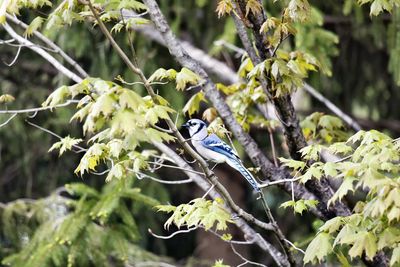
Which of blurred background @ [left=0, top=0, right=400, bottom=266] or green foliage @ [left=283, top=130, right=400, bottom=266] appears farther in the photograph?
blurred background @ [left=0, top=0, right=400, bottom=266]

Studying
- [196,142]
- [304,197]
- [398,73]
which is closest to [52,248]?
[196,142]

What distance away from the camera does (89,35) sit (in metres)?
6.57

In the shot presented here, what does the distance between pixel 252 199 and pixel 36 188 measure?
2608mm

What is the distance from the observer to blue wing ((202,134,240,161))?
400 centimetres

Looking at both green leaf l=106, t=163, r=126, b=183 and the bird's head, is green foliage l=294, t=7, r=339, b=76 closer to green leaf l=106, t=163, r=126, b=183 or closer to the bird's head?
the bird's head

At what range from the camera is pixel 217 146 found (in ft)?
13.4

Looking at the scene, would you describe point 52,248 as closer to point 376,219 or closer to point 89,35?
point 89,35

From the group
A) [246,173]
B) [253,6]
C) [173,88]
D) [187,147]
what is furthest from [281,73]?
[173,88]

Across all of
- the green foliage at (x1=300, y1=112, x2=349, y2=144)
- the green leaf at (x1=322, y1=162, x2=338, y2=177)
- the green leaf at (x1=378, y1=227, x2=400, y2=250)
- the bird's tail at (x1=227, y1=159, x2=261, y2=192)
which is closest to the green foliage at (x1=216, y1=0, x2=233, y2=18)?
the bird's tail at (x1=227, y1=159, x2=261, y2=192)

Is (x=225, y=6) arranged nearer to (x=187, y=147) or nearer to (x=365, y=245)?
(x=187, y=147)

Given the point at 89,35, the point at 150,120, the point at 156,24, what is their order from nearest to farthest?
1. the point at 150,120
2. the point at 156,24
3. the point at 89,35

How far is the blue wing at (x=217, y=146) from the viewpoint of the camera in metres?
4.00

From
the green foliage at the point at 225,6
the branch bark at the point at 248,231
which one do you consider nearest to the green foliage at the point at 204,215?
the branch bark at the point at 248,231

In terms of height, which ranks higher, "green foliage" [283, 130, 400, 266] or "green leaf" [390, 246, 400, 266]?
"green foliage" [283, 130, 400, 266]
